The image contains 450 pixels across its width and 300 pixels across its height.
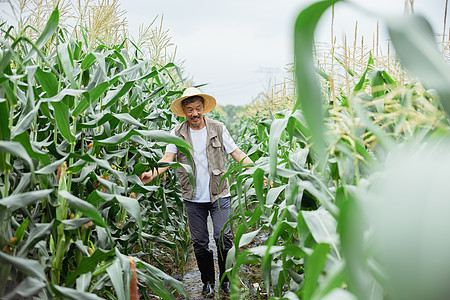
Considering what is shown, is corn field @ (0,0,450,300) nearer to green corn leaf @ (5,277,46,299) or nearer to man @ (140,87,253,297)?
green corn leaf @ (5,277,46,299)

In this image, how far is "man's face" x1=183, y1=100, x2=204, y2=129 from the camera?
120 inches

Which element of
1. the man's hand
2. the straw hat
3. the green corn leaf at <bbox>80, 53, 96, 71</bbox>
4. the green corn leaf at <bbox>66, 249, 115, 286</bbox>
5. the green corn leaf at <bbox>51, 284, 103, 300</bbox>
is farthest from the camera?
the straw hat

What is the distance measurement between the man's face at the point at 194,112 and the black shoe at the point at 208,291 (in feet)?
4.16

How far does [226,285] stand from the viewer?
3.09m

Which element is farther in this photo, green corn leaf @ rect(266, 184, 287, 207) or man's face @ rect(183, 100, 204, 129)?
man's face @ rect(183, 100, 204, 129)

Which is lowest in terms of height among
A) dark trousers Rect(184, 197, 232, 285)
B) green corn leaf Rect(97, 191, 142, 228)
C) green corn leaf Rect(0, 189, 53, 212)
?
dark trousers Rect(184, 197, 232, 285)

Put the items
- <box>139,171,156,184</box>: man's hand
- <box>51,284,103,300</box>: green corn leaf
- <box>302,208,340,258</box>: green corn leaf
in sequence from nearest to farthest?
<box>302,208,340,258</box>: green corn leaf → <box>51,284,103,300</box>: green corn leaf → <box>139,171,156,184</box>: man's hand

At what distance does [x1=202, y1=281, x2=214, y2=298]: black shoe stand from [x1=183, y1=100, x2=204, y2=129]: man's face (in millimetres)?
1268

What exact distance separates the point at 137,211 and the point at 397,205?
1205mm

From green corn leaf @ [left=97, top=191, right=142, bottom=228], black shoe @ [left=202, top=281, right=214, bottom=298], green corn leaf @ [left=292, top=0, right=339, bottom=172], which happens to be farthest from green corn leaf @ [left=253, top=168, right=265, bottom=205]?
black shoe @ [left=202, top=281, right=214, bottom=298]

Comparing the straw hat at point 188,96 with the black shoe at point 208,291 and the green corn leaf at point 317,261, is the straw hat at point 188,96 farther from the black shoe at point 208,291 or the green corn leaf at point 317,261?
the green corn leaf at point 317,261

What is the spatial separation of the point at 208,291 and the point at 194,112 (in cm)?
139

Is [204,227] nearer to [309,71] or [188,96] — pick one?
[188,96]

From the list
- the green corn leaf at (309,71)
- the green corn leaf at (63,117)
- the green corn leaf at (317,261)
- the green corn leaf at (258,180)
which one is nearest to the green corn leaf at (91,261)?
the green corn leaf at (63,117)
